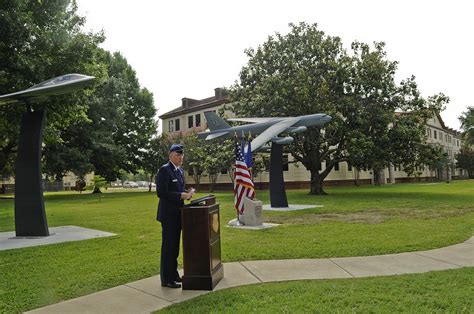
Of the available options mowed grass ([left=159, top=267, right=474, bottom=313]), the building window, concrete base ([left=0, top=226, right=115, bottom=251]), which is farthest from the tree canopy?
the building window

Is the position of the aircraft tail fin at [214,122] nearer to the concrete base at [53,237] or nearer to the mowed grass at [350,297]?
the concrete base at [53,237]

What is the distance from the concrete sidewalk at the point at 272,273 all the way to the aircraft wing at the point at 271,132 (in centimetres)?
928

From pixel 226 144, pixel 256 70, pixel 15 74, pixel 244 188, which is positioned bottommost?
pixel 244 188

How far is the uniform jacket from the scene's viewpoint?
574cm

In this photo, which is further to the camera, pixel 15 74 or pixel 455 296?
pixel 15 74

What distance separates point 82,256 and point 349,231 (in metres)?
6.81

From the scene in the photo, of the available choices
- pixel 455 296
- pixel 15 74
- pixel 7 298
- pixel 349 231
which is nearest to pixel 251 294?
pixel 455 296

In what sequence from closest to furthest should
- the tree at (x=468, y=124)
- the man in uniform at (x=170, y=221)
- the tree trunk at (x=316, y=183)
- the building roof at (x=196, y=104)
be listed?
the man in uniform at (x=170, y=221) → the tree trunk at (x=316, y=183) → the building roof at (x=196, y=104) → the tree at (x=468, y=124)

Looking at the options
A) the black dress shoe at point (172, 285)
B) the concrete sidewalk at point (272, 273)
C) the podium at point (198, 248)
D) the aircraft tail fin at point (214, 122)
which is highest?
the aircraft tail fin at point (214, 122)

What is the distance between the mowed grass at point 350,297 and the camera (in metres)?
4.62

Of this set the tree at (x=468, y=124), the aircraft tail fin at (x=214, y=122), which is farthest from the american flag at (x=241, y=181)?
the tree at (x=468, y=124)

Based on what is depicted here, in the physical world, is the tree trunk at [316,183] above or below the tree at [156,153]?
below

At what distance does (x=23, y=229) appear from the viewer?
1098cm

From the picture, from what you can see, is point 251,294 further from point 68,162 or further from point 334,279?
point 68,162
